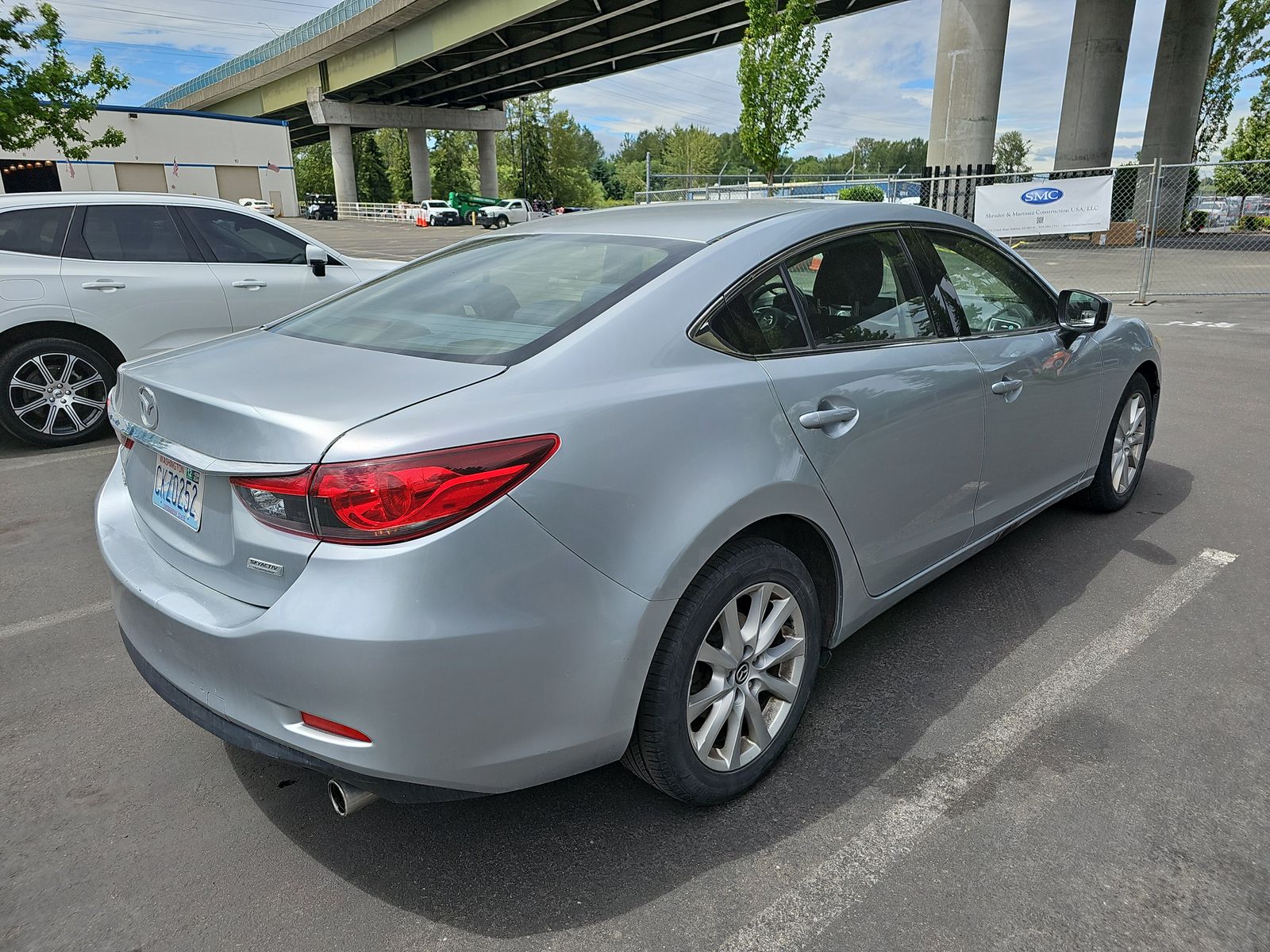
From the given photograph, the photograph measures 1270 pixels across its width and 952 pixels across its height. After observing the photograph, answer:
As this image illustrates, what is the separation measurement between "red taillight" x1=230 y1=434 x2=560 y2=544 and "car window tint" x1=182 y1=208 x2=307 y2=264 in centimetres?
583

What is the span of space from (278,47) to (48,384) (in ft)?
198

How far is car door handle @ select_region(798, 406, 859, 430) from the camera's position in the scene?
2469mm

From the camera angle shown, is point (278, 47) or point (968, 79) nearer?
point (968, 79)

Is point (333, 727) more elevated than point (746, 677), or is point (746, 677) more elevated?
point (333, 727)

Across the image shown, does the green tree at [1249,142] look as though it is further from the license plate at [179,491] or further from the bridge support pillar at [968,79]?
the license plate at [179,491]

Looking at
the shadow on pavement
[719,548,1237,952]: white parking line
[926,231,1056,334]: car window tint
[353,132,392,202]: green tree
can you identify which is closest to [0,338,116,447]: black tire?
the shadow on pavement

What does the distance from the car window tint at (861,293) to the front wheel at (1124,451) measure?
6.13 ft

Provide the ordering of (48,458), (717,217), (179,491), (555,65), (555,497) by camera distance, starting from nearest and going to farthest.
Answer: (555,497) < (179,491) < (717,217) < (48,458) < (555,65)

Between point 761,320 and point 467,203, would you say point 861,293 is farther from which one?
point 467,203

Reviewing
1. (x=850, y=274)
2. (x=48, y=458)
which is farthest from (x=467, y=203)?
(x=850, y=274)

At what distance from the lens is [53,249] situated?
629cm

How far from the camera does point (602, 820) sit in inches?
95.2

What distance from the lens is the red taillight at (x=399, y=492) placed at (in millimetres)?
1815

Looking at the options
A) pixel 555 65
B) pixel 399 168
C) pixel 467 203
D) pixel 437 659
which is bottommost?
pixel 437 659
